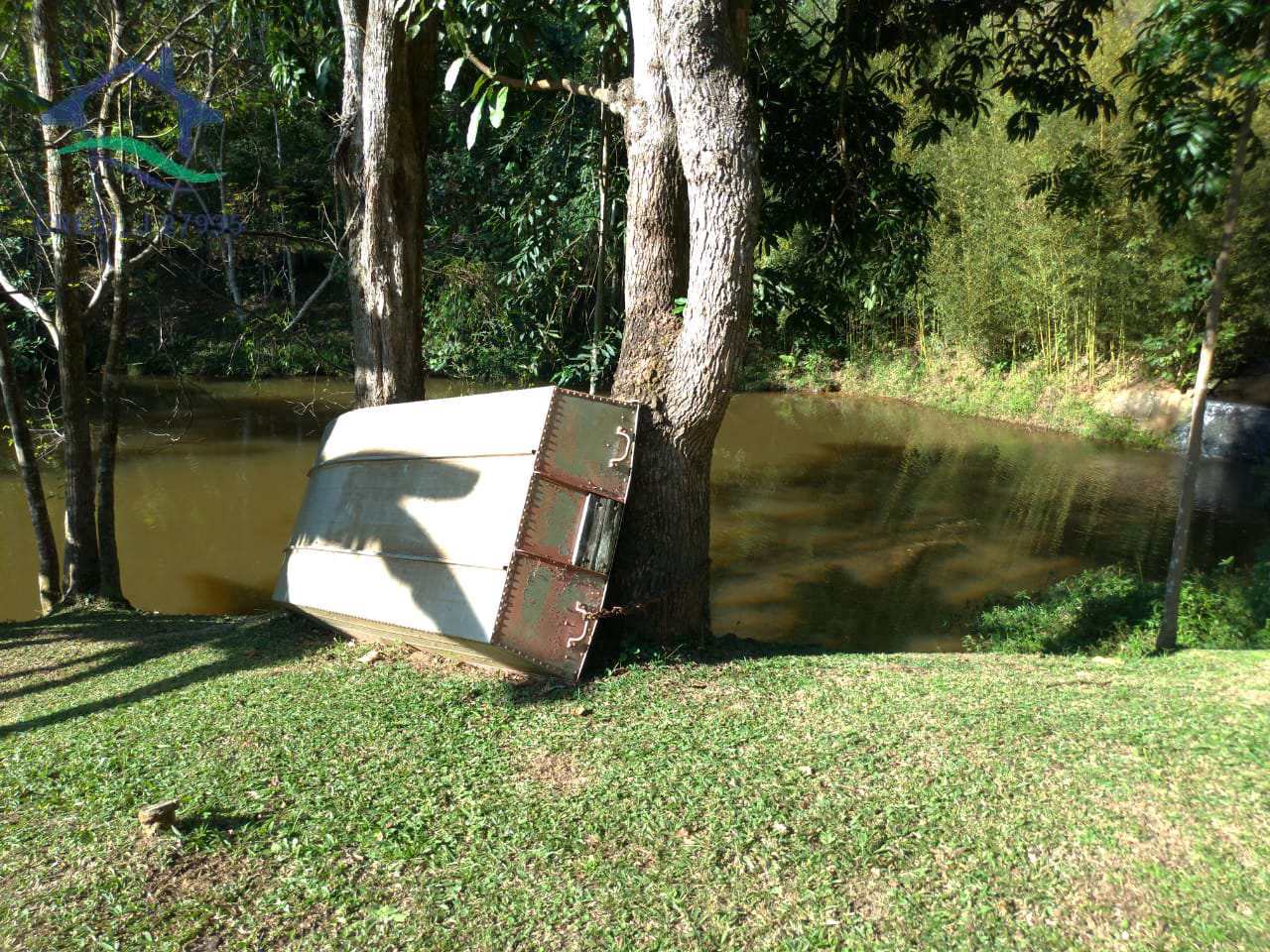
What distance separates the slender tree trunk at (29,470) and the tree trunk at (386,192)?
2.48 metres

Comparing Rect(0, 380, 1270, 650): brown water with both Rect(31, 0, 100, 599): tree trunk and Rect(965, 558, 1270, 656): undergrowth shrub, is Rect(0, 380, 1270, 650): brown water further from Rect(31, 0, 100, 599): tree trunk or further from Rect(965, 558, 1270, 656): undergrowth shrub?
Rect(31, 0, 100, 599): tree trunk

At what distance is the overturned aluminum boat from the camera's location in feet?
13.1

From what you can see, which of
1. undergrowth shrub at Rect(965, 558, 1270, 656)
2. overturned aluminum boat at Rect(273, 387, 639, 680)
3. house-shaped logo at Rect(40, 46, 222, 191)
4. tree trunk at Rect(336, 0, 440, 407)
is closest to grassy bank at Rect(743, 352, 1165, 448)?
undergrowth shrub at Rect(965, 558, 1270, 656)

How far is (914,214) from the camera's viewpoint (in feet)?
24.0

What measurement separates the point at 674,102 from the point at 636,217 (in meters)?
0.69

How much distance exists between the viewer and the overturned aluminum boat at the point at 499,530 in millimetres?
3988

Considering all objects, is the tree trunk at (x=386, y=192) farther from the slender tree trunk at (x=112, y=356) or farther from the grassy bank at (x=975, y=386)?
the grassy bank at (x=975, y=386)

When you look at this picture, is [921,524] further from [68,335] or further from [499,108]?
[68,335]

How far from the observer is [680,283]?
4770mm

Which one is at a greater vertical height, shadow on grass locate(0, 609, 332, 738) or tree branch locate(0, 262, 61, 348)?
tree branch locate(0, 262, 61, 348)

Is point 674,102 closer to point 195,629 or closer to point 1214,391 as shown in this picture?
point 195,629

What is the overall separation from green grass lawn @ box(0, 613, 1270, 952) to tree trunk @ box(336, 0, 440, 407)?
2575mm

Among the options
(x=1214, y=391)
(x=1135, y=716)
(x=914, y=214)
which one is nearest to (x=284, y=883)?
(x=1135, y=716)

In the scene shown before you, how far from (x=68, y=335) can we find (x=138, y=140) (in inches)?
61.6
